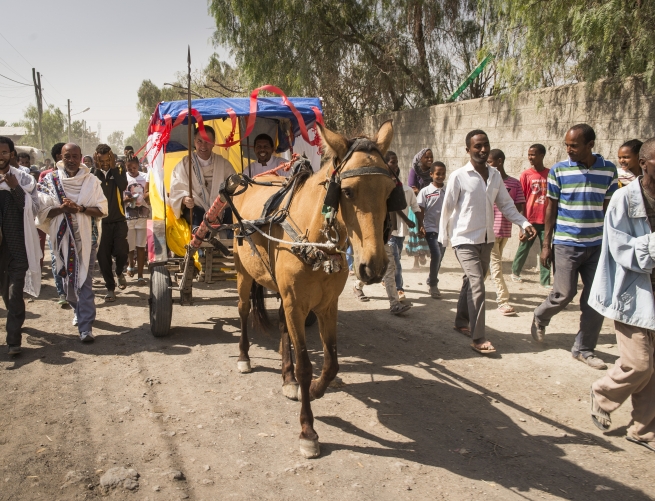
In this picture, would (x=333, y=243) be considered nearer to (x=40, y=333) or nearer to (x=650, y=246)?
(x=650, y=246)

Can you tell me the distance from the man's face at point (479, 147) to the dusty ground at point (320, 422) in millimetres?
2126

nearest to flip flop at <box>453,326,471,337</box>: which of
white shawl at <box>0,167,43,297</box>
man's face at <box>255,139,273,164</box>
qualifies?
man's face at <box>255,139,273,164</box>

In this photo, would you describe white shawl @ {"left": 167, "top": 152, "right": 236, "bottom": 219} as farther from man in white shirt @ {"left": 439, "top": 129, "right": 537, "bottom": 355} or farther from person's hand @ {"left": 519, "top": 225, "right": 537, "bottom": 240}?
person's hand @ {"left": 519, "top": 225, "right": 537, "bottom": 240}

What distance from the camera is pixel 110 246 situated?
27.5ft

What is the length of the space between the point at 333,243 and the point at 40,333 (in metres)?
4.74

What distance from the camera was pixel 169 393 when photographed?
483 cm

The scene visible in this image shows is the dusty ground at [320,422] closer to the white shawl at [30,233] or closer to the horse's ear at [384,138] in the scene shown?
the white shawl at [30,233]

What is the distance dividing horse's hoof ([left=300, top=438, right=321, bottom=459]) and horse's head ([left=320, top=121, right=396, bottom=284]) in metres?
1.29

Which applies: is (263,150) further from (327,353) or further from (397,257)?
(327,353)

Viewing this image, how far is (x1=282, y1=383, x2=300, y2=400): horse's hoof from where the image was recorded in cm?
465

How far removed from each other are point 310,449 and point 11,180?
4288 mm

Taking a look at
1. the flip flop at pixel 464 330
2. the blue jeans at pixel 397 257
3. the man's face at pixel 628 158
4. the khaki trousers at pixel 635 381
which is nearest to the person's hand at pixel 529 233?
the flip flop at pixel 464 330

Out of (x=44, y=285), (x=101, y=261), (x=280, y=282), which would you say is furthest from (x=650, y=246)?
(x=44, y=285)

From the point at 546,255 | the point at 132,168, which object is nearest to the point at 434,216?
the point at 546,255
